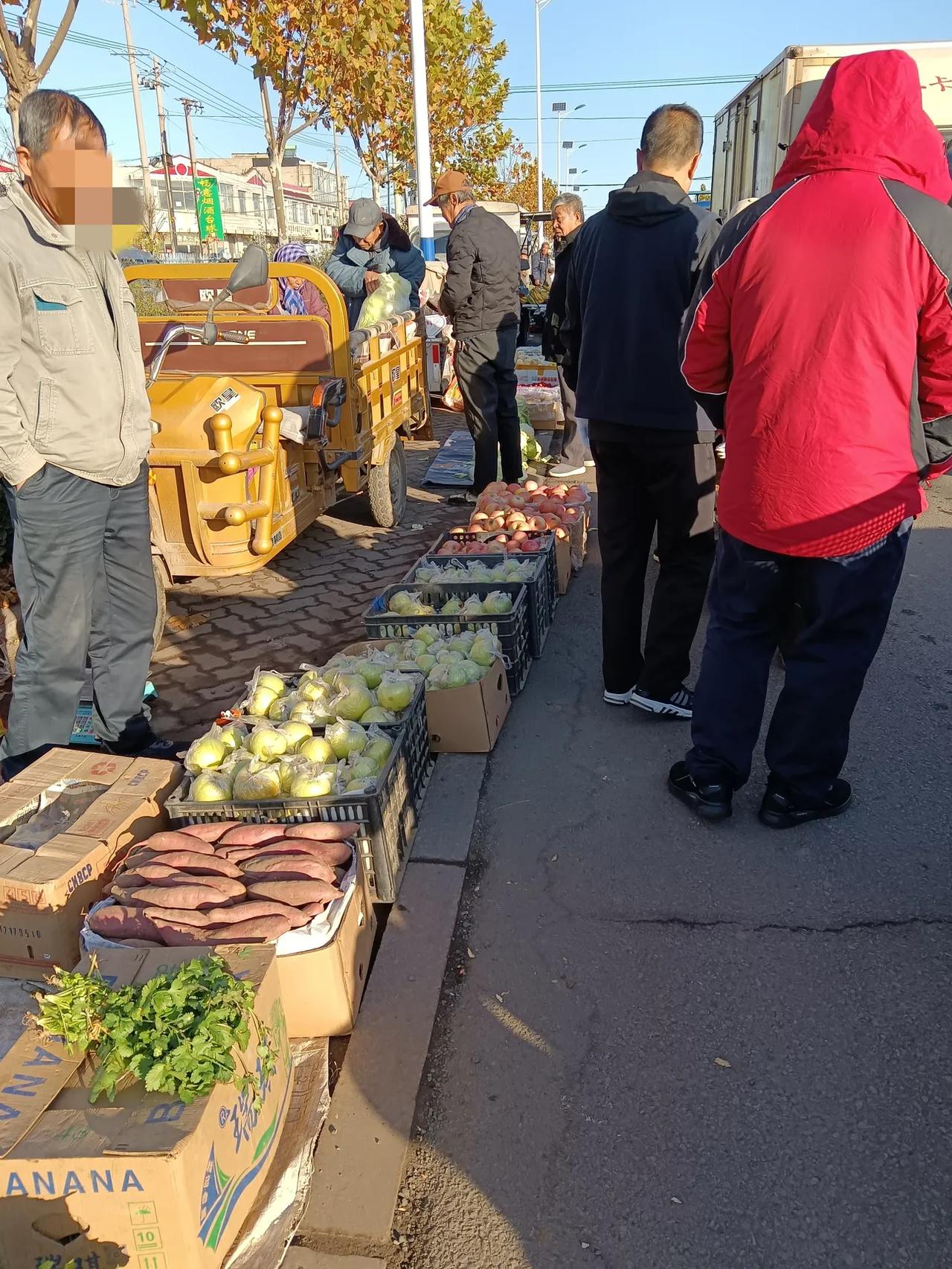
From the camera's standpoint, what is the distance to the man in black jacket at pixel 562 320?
680 centimetres

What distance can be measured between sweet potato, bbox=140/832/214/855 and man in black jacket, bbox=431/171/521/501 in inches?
215

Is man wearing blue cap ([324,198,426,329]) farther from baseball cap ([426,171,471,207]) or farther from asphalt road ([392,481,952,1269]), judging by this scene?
asphalt road ([392,481,952,1269])

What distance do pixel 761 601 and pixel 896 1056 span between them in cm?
Result: 145

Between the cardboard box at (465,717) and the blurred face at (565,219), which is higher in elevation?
the blurred face at (565,219)

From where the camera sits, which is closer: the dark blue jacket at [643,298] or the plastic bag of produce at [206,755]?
the plastic bag of produce at [206,755]

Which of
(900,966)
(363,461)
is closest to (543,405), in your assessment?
(363,461)

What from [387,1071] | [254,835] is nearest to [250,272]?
[254,835]

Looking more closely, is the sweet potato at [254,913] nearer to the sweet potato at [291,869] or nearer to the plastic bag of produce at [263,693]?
the sweet potato at [291,869]

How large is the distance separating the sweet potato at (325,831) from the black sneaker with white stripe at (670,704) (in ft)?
6.06

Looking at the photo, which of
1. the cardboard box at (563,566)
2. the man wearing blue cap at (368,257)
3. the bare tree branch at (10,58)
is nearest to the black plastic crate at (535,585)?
the cardboard box at (563,566)

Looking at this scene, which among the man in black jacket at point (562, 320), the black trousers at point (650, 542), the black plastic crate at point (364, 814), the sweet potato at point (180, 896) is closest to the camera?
the sweet potato at point (180, 896)

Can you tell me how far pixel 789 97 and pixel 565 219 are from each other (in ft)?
13.3

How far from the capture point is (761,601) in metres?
3.21

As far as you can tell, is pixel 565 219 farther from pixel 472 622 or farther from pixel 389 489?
pixel 472 622
